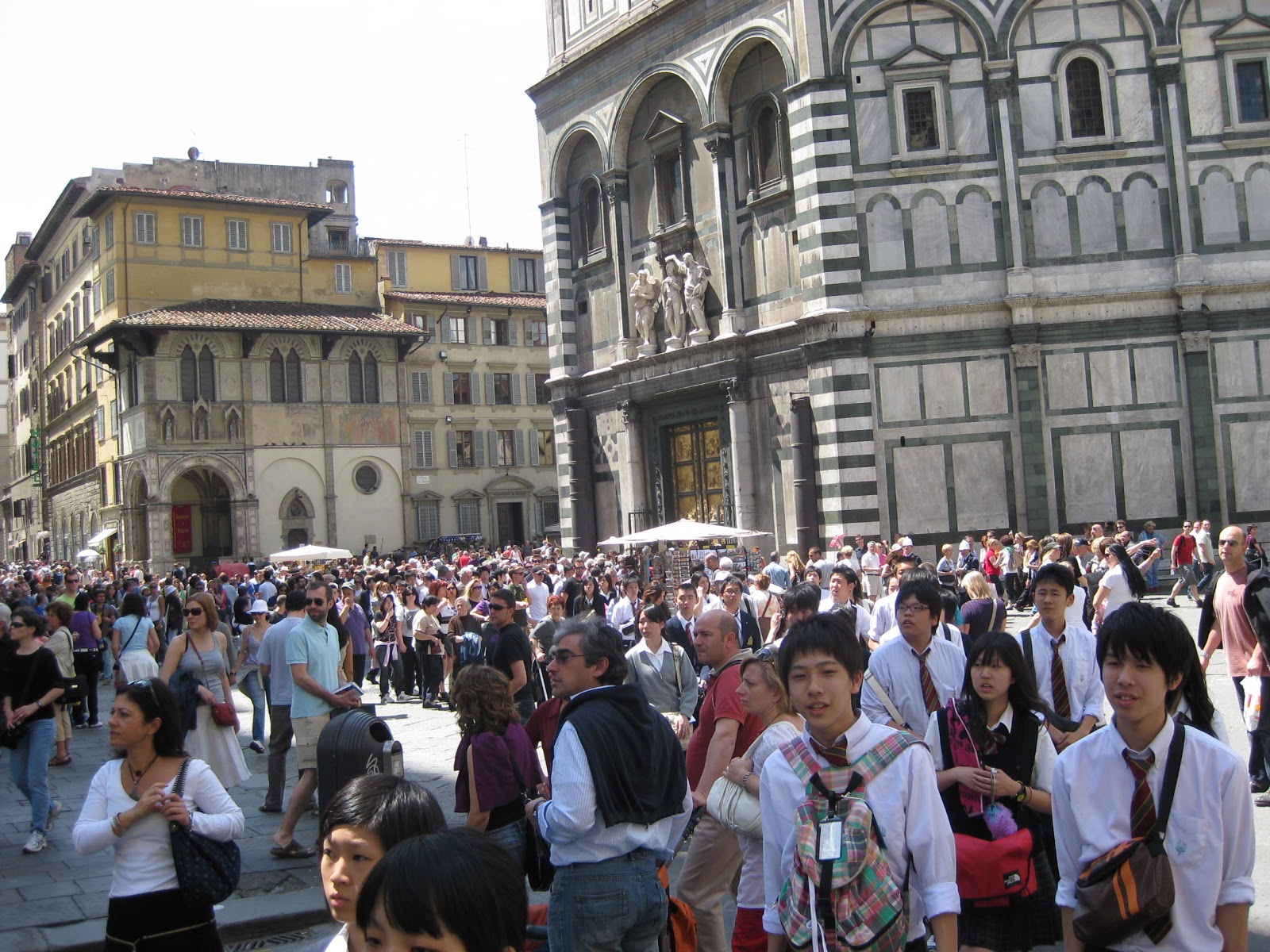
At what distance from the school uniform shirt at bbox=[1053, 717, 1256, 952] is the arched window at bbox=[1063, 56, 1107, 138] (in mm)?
22068

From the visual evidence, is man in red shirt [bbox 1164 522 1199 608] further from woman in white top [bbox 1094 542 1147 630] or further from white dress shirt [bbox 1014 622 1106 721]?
white dress shirt [bbox 1014 622 1106 721]

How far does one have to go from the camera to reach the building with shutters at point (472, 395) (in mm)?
48219

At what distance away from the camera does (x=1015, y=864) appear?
4.04m

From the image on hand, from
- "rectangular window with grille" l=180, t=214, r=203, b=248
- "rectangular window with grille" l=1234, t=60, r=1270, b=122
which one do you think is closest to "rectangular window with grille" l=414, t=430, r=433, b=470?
"rectangular window with grille" l=180, t=214, r=203, b=248

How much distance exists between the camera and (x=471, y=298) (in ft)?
164

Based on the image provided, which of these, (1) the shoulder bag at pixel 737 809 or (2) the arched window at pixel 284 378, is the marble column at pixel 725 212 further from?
(2) the arched window at pixel 284 378

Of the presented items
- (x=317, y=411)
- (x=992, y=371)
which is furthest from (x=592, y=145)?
(x=317, y=411)

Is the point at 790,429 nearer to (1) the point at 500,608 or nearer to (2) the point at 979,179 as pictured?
(2) the point at 979,179

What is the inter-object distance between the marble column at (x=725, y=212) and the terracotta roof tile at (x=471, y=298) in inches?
1001

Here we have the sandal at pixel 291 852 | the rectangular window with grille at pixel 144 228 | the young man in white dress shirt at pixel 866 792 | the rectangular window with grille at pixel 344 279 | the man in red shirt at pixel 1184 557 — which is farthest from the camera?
the rectangular window with grille at pixel 344 279

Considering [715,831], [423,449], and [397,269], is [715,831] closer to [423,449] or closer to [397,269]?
[423,449]

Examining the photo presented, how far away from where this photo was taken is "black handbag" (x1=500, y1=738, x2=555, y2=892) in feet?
16.5

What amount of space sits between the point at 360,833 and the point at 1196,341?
22600 mm

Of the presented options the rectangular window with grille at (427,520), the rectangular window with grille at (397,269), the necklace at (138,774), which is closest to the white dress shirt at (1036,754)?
the necklace at (138,774)
